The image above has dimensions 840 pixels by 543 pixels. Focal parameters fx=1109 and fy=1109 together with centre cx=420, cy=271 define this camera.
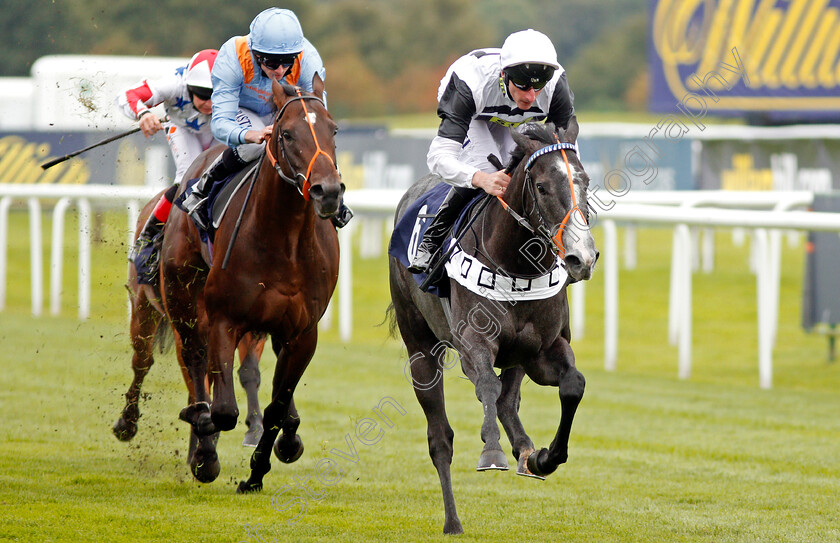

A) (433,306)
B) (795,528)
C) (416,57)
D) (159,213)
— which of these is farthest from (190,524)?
(416,57)

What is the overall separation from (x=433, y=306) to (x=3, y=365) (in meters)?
4.99

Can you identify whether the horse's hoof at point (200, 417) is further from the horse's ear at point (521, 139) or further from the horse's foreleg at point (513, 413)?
the horse's ear at point (521, 139)

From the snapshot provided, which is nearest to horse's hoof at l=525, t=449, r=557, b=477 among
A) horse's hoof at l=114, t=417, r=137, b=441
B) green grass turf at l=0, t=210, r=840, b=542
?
green grass turf at l=0, t=210, r=840, b=542

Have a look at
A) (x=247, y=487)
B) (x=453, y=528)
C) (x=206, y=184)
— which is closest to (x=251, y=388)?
(x=247, y=487)

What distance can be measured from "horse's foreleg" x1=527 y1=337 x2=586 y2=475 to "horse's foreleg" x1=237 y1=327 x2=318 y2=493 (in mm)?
1306

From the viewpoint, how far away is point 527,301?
13.9 feet

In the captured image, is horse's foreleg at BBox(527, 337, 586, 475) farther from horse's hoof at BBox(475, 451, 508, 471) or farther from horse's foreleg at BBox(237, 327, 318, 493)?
horse's foreleg at BBox(237, 327, 318, 493)

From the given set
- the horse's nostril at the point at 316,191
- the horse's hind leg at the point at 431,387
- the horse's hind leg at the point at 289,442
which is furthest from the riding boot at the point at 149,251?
the horse's nostril at the point at 316,191

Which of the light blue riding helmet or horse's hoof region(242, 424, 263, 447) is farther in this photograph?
horse's hoof region(242, 424, 263, 447)

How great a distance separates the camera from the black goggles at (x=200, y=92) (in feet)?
19.2

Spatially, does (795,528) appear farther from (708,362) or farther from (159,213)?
(708,362)

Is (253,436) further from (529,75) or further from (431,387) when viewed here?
(529,75)

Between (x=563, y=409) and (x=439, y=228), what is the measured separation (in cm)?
102

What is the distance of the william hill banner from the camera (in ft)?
59.7
